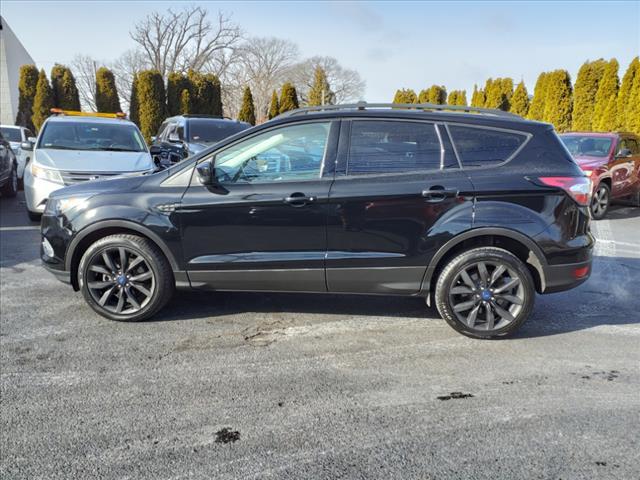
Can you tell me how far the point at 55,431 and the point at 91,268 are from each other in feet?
5.82

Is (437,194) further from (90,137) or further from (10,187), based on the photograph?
(10,187)

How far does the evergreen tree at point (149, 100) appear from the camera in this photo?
22.5m

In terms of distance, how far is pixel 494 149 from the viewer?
3965mm

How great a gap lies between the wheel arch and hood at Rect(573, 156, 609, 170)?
917cm

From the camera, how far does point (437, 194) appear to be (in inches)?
152

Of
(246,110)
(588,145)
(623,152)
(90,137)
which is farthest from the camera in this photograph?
(246,110)

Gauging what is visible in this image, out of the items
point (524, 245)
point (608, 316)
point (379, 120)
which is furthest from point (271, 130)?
point (608, 316)

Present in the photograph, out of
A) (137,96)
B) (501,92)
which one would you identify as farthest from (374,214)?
(501,92)

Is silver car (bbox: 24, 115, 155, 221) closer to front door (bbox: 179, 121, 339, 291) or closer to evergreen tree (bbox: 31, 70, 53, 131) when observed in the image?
front door (bbox: 179, 121, 339, 291)

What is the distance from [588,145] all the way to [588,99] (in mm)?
9310

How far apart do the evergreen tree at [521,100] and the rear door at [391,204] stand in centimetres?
2333

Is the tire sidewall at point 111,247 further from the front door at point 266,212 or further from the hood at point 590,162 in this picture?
the hood at point 590,162

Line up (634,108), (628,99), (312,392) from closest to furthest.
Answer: (312,392) < (634,108) < (628,99)

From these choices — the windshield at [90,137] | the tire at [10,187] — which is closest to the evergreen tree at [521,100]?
the windshield at [90,137]
